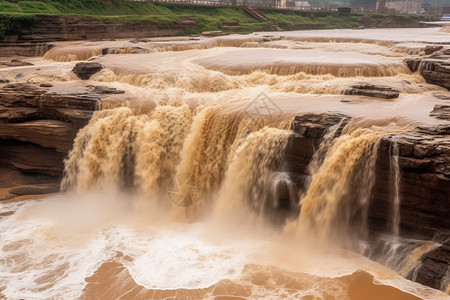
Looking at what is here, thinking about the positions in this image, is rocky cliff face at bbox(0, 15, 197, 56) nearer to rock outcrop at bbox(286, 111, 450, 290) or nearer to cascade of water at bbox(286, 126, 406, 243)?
cascade of water at bbox(286, 126, 406, 243)

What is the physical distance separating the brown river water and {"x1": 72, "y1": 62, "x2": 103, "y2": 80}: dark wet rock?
177 cm

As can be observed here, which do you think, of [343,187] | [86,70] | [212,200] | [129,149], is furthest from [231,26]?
[343,187]

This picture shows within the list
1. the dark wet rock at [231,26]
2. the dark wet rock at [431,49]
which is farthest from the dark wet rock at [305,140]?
the dark wet rock at [231,26]

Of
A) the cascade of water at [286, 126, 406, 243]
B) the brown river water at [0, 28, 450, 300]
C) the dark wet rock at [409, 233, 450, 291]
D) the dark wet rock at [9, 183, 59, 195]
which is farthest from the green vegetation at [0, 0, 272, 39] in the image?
the dark wet rock at [409, 233, 450, 291]

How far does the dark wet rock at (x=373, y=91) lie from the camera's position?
13344 mm

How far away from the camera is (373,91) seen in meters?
13.6

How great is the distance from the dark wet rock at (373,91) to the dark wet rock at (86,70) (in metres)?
9.82

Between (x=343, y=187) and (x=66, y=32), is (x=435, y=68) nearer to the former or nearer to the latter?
(x=343, y=187)

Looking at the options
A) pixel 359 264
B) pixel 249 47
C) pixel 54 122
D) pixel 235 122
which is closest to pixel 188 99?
pixel 235 122

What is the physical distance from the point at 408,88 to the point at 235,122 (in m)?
6.19

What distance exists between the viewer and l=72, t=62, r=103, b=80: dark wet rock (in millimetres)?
18125

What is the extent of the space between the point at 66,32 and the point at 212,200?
21575 mm

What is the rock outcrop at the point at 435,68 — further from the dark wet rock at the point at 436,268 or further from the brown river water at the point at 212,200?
the dark wet rock at the point at 436,268

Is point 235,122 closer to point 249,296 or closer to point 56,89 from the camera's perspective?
point 249,296
